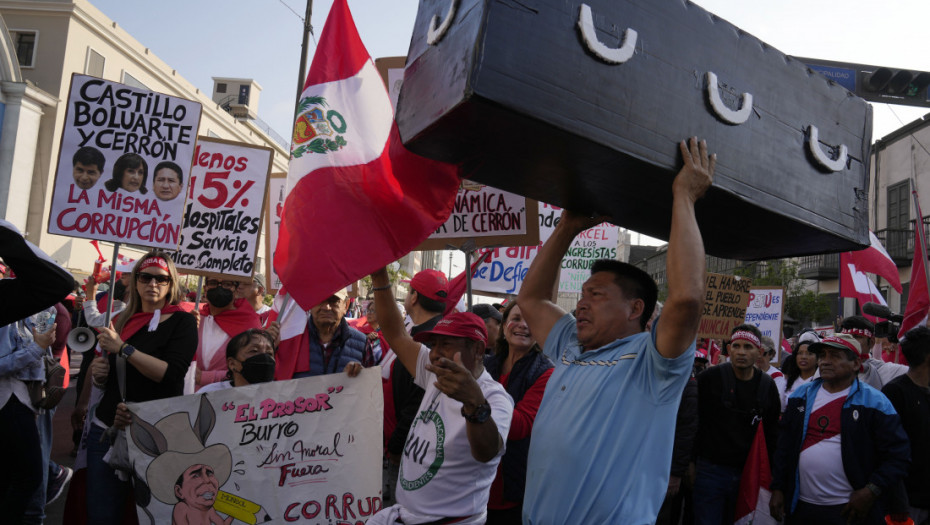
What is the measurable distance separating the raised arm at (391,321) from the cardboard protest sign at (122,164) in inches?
101

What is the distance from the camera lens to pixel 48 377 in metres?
5.09

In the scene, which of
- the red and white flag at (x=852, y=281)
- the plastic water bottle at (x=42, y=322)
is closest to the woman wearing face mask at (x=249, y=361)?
the plastic water bottle at (x=42, y=322)

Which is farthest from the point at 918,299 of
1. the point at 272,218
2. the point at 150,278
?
the point at 150,278

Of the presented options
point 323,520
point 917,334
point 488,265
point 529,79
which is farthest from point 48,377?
point 917,334

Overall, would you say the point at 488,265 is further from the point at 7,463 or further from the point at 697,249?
the point at 697,249

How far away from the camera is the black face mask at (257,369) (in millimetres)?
4164

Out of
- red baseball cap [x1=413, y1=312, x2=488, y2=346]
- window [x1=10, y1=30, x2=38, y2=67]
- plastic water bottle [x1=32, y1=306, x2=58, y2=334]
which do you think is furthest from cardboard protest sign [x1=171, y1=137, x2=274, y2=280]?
window [x1=10, y1=30, x2=38, y2=67]

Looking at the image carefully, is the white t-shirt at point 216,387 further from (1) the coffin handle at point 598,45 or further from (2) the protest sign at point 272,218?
(1) the coffin handle at point 598,45

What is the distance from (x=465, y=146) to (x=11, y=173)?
28.9 meters

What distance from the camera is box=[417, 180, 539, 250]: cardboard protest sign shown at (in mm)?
4922

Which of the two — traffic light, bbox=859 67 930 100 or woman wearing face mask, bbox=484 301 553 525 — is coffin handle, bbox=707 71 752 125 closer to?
woman wearing face mask, bbox=484 301 553 525

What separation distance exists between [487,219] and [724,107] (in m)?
2.90

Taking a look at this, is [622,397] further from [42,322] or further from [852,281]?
[852,281]

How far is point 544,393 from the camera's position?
2693mm
